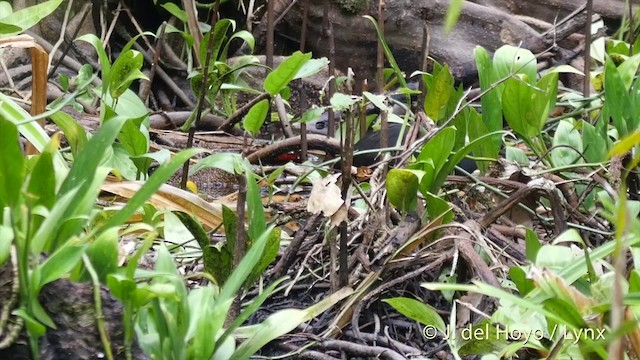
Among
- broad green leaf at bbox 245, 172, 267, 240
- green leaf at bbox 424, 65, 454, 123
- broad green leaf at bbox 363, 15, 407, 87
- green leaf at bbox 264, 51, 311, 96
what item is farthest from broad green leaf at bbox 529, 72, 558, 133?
broad green leaf at bbox 245, 172, 267, 240

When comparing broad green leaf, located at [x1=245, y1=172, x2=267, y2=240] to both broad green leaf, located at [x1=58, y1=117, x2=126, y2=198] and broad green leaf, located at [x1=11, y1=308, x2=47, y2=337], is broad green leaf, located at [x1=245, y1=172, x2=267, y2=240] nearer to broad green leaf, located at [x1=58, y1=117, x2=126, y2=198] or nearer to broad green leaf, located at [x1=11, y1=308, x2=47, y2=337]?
broad green leaf, located at [x1=58, y1=117, x2=126, y2=198]

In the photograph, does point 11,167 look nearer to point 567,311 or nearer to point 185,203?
point 567,311

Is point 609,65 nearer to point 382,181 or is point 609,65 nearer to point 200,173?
point 382,181

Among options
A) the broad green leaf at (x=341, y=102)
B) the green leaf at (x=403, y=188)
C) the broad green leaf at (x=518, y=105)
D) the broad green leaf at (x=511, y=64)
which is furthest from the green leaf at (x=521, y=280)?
the broad green leaf at (x=511, y=64)

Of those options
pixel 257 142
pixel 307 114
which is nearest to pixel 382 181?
pixel 307 114

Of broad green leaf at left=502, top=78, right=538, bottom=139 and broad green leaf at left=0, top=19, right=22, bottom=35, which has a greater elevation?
broad green leaf at left=0, top=19, right=22, bottom=35
